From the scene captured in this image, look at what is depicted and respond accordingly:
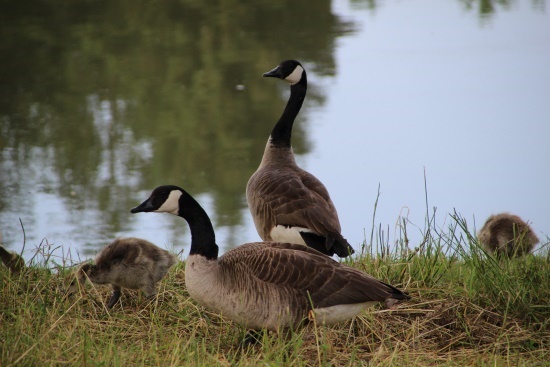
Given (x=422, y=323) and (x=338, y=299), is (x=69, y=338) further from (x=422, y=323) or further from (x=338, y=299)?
(x=422, y=323)

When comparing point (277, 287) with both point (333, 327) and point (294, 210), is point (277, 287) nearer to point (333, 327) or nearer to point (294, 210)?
point (333, 327)

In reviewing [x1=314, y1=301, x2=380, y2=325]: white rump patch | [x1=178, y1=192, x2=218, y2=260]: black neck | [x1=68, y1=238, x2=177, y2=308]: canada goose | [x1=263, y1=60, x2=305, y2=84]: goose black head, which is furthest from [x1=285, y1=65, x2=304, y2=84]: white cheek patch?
[x1=314, y1=301, x2=380, y2=325]: white rump patch

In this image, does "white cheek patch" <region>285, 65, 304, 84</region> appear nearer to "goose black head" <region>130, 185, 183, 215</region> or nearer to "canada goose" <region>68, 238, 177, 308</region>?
"canada goose" <region>68, 238, 177, 308</region>

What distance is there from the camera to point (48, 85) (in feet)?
39.8

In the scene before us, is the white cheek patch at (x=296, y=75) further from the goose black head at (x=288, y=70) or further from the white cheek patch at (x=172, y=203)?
the white cheek patch at (x=172, y=203)

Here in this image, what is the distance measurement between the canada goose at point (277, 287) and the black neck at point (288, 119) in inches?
80.7

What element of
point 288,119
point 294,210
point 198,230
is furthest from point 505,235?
point 198,230

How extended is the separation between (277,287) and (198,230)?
1.81 ft

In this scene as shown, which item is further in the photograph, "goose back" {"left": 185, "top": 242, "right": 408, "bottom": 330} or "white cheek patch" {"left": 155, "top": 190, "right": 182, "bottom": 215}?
"white cheek patch" {"left": 155, "top": 190, "right": 182, "bottom": 215}

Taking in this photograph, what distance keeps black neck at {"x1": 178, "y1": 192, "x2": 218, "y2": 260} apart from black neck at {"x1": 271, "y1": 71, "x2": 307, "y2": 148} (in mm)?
1945

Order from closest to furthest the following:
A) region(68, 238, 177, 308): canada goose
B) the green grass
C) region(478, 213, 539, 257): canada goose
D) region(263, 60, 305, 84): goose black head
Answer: the green grass → region(68, 238, 177, 308): canada goose → region(478, 213, 539, 257): canada goose → region(263, 60, 305, 84): goose black head

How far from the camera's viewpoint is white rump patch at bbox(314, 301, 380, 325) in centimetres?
411

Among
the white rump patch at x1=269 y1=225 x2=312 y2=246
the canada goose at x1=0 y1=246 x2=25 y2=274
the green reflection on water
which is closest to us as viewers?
the canada goose at x1=0 y1=246 x2=25 y2=274

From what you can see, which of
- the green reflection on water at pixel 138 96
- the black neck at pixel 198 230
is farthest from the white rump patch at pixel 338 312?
the green reflection on water at pixel 138 96
